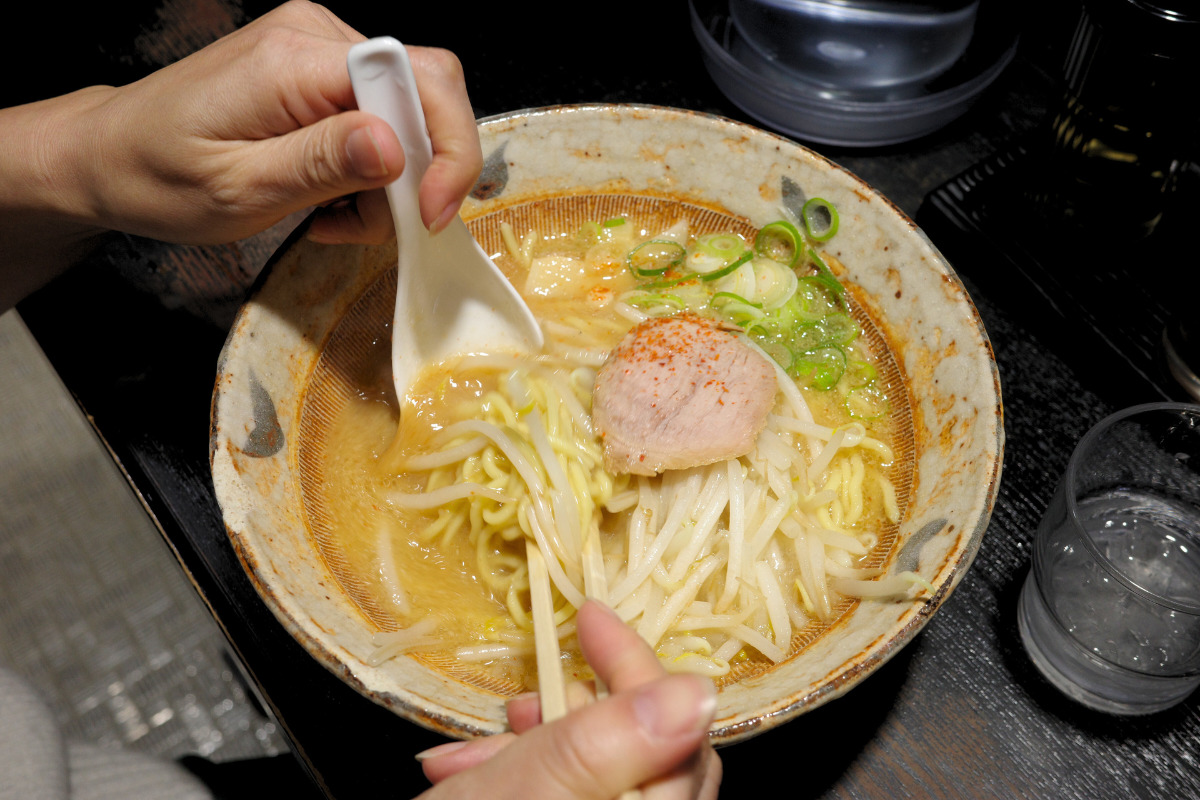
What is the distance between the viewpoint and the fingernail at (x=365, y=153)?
1.32 metres

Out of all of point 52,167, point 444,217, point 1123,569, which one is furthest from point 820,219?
point 52,167

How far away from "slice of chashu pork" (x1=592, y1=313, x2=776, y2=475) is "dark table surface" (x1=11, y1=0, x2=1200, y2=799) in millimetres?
561

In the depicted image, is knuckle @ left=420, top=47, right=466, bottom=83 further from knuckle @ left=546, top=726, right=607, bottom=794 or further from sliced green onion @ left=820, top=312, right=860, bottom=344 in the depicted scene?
knuckle @ left=546, top=726, right=607, bottom=794

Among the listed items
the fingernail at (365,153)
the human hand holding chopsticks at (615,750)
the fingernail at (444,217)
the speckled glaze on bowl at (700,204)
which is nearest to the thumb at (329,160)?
the fingernail at (365,153)

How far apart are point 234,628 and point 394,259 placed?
34.7 inches

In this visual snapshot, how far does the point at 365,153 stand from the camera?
4.37ft

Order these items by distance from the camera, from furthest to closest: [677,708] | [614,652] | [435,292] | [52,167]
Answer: [435,292] < [52,167] < [614,652] < [677,708]

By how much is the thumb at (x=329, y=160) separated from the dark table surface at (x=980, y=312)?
71 cm

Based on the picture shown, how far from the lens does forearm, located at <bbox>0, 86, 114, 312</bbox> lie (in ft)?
5.24

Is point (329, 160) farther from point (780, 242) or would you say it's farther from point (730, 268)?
point (780, 242)

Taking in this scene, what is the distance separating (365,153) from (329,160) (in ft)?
0.28

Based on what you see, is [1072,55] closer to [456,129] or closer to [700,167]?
[700,167]

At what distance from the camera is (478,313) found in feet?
6.11

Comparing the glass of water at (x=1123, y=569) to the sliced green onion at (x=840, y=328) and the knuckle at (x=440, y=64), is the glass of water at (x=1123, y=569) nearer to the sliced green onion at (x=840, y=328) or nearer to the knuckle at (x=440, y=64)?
the sliced green onion at (x=840, y=328)
